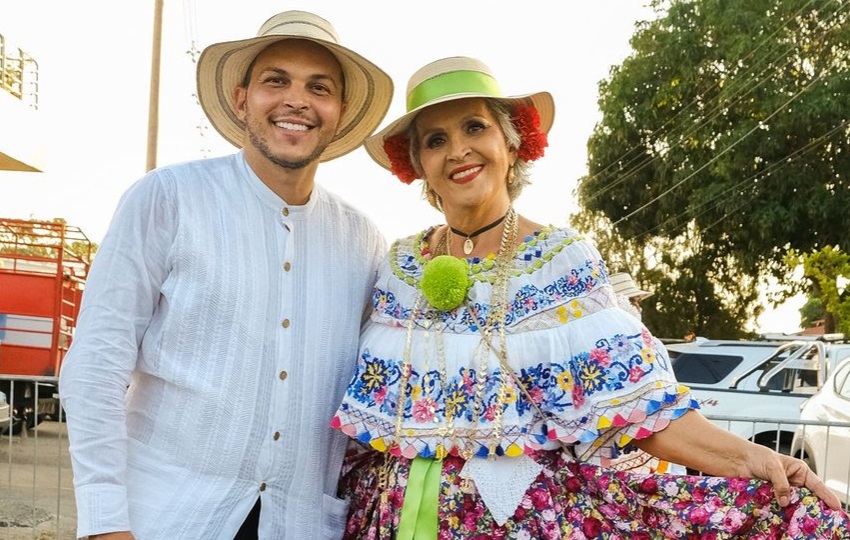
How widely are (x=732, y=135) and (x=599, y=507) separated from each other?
19663mm

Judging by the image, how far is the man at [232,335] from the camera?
2.58 metres

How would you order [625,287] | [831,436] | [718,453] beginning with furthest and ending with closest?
[625,287] → [831,436] → [718,453]

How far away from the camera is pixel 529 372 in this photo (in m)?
2.81

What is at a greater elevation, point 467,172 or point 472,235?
point 467,172

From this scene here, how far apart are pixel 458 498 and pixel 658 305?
23235 millimetres

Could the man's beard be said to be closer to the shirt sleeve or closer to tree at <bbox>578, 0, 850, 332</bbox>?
the shirt sleeve

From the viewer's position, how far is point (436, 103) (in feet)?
9.92

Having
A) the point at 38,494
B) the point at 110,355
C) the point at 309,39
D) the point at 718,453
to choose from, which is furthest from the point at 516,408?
the point at 38,494

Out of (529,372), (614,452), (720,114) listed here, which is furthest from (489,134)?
(720,114)

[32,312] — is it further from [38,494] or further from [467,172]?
[467,172]

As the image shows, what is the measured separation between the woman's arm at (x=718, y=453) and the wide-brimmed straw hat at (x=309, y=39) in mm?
1351

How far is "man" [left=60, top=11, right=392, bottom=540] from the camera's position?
2.58m

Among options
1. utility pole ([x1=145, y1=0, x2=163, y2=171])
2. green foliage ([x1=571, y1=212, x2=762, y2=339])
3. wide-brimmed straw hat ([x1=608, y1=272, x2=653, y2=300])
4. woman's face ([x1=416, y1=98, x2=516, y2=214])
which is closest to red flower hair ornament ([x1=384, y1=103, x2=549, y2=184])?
woman's face ([x1=416, y1=98, x2=516, y2=214])

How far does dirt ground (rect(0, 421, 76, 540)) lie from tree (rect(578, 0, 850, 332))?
1605cm
